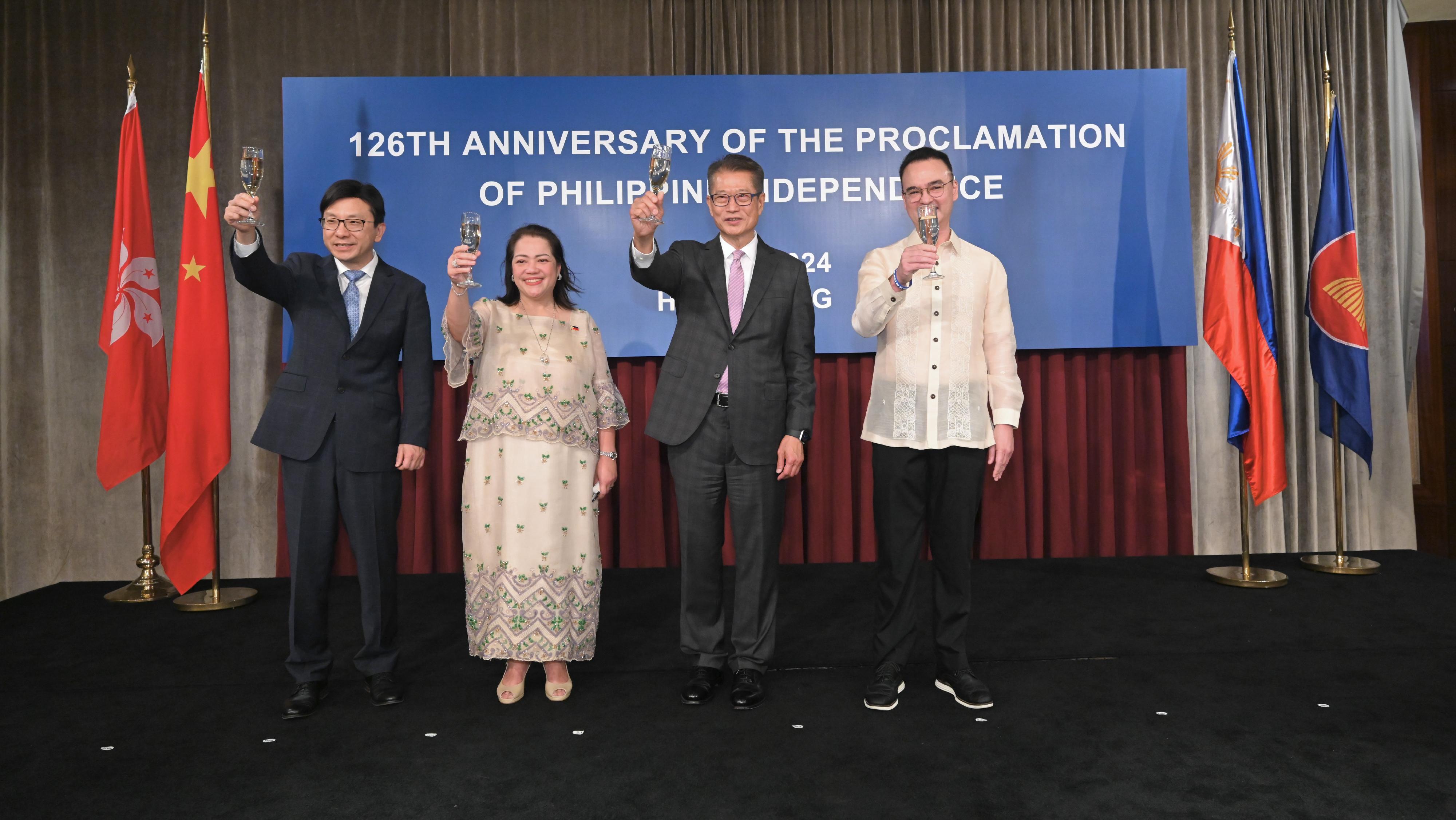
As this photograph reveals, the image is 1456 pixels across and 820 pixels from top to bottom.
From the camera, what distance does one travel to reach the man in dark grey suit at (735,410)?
2.43 meters

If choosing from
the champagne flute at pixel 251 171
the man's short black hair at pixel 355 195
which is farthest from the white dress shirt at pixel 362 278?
the champagne flute at pixel 251 171

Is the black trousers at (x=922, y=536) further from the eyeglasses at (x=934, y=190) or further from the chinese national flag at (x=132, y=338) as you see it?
the chinese national flag at (x=132, y=338)

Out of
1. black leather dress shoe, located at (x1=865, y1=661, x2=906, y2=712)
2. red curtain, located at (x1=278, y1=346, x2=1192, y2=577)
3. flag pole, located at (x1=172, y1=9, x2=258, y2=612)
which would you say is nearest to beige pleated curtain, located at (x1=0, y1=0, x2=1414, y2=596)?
red curtain, located at (x1=278, y1=346, x2=1192, y2=577)

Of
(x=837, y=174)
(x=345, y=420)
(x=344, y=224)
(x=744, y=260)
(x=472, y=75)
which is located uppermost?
(x=472, y=75)

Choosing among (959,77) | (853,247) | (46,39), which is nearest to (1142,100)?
(959,77)

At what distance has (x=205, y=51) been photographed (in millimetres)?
3842

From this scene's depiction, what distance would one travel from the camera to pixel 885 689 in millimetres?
2387

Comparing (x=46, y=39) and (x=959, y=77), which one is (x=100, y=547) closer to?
(x=46, y=39)

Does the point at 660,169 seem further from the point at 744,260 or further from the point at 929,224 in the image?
the point at 929,224

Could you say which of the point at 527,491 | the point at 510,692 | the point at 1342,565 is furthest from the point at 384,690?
the point at 1342,565

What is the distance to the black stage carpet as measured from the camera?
1869 mm

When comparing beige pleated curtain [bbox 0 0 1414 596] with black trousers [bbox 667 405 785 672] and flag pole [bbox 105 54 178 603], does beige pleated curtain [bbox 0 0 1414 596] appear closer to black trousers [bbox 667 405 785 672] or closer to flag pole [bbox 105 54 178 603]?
flag pole [bbox 105 54 178 603]

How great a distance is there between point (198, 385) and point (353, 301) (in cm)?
175

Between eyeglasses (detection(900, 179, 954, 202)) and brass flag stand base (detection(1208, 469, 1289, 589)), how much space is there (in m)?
2.49
